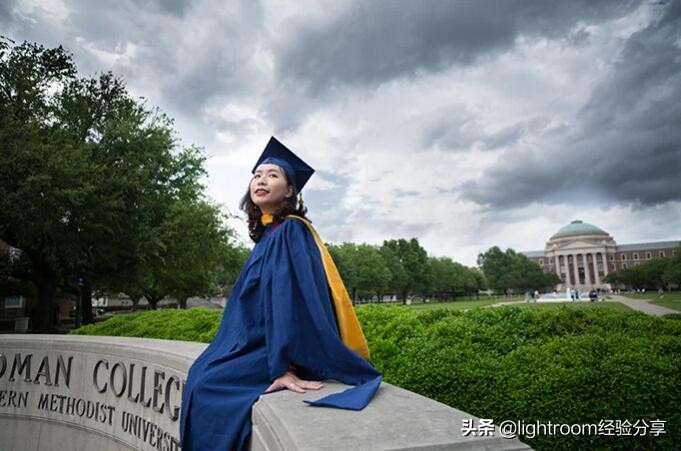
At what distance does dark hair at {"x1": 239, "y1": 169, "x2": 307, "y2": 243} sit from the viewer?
119 inches

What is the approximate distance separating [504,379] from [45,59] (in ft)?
69.0

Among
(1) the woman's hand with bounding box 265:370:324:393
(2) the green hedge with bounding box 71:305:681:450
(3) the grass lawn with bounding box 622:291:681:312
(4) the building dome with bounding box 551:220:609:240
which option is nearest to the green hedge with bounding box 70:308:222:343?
(2) the green hedge with bounding box 71:305:681:450

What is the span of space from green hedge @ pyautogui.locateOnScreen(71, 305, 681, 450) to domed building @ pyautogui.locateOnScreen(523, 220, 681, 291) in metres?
120

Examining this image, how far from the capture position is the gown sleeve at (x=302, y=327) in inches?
91.0

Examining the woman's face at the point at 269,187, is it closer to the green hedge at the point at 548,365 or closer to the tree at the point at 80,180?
the green hedge at the point at 548,365

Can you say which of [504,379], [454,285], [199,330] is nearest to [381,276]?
[454,285]

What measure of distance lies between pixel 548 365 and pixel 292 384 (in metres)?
2.37

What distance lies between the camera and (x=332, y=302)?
271 centimetres

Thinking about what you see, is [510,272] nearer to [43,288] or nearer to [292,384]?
[43,288]

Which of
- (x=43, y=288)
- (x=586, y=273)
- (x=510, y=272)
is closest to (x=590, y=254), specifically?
(x=586, y=273)

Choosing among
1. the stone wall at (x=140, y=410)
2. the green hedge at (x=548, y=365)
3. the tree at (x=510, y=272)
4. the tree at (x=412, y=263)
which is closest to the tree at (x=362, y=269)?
the tree at (x=412, y=263)

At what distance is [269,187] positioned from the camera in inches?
120

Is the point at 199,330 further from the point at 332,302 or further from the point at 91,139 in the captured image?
the point at 91,139

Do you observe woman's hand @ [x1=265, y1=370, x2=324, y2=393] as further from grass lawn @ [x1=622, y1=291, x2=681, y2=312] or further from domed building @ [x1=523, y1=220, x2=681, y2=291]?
domed building @ [x1=523, y1=220, x2=681, y2=291]
